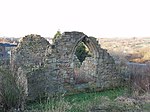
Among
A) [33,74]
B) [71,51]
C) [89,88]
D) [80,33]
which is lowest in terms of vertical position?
[89,88]

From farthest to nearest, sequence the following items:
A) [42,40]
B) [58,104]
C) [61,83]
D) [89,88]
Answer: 1. [42,40]
2. [89,88]
3. [61,83]
4. [58,104]

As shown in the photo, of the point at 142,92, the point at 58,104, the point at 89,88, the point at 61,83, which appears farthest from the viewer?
the point at 89,88

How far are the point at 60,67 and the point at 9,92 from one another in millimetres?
4828

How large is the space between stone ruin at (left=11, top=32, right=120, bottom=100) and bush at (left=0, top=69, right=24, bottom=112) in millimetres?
1474

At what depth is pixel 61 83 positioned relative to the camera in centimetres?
1352

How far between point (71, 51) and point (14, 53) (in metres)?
4.26

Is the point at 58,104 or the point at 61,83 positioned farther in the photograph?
the point at 61,83

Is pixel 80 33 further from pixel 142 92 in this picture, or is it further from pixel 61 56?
pixel 142 92

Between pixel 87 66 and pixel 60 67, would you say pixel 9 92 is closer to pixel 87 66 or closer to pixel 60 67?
pixel 60 67

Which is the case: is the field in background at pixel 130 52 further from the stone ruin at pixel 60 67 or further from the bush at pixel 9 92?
the bush at pixel 9 92

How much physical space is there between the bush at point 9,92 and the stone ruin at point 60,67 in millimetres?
1474

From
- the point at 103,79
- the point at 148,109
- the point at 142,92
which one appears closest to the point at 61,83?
the point at 103,79

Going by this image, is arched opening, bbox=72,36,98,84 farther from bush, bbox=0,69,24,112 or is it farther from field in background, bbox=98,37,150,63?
field in background, bbox=98,37,150,63

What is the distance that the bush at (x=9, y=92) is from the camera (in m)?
8.80
